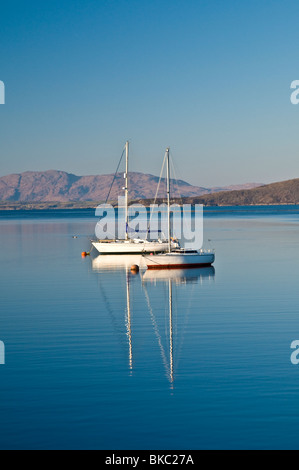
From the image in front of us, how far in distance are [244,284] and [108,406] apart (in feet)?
77.8

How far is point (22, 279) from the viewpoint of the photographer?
42.4m

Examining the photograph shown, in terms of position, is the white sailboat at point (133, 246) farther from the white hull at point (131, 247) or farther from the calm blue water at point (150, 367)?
the calm blue water at point (150, 367)

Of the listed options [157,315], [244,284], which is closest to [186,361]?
[157,315]

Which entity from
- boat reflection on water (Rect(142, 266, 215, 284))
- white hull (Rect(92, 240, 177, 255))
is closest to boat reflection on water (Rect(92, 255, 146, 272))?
white hull (Rect(92, 240, 177, 255))

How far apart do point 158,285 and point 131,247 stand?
2016 cm

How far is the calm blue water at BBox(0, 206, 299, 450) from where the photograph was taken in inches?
531

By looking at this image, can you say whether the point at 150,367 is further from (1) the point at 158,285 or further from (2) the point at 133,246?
(2) the point at 133,246

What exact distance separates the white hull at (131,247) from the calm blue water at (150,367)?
2073 centimetres

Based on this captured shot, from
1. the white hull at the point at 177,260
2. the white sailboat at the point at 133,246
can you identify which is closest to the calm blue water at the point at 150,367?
the white hull at the point at 177,260

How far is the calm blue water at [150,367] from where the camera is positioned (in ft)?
44.3

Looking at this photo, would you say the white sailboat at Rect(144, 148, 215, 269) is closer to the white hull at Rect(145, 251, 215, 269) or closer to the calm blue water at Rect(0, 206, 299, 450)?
the white hull at Rect(145, 251, 215, 269)

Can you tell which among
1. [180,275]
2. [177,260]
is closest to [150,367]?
[180,275]

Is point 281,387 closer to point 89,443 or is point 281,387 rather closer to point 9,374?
point 89,443

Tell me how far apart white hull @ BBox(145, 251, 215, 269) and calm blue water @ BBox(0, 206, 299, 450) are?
34.5ft
